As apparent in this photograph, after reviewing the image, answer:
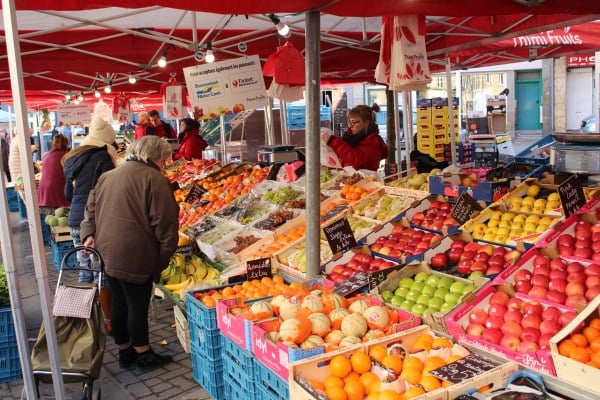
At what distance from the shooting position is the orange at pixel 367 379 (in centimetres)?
254

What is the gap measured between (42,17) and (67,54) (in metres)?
1.18

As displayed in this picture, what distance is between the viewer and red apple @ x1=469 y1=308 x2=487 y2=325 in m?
3.00

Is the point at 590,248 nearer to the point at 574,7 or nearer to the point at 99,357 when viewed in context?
the point at 574,7

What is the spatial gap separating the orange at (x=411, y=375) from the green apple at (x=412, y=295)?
917mm

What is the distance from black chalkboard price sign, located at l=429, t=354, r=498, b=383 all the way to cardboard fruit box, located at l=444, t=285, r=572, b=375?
16 cm

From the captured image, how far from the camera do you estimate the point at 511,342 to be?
2.75m

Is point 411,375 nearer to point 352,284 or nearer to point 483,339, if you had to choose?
point 483,339

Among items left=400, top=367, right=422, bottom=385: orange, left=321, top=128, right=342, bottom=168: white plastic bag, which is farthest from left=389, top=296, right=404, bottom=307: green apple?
left=321, top=128, right=342, bottom=168: white plastic bag

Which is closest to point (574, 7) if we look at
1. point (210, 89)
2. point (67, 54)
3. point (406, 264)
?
point (406, 264)

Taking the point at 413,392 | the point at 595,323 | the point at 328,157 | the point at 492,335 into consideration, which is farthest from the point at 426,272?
the point at 328,157

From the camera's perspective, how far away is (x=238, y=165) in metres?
8.82

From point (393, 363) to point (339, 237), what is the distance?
175cm

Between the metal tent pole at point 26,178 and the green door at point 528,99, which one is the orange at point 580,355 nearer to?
the metal tent pole at point 26,178

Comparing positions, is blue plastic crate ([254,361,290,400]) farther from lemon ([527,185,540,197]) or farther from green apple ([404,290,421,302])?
lemon ([527,185,540,197])
